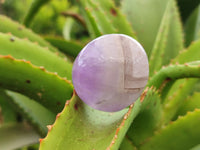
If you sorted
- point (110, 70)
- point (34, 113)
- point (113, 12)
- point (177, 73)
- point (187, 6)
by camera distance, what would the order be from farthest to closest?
point (187, 6)
point (113, 12)
point (34, 113)
point (177, 73)
point (110, 70)

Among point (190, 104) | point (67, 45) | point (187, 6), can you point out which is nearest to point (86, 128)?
point (190, 104)

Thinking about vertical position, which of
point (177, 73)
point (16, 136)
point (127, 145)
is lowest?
point (16, 136)

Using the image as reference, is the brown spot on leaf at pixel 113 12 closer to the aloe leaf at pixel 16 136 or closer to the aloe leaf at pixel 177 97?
the aloe leaf at pixel 177 97

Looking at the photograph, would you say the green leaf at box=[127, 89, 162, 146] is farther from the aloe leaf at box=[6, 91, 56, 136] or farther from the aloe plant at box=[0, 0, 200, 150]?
the aloe leaf at box=[6, 91, 56, 136]

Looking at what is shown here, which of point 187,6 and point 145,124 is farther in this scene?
point 187,6

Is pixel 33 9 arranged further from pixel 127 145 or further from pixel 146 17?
pixel 127 145

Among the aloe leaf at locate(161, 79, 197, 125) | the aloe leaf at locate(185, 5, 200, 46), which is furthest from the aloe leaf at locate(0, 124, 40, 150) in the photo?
the aloe leaf at locate(185, 5, 200, 46)
